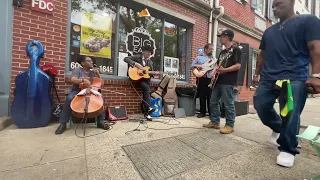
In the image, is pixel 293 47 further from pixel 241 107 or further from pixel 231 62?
pixel 241 107

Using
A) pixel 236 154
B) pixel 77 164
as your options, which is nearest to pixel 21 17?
pixel 77 164

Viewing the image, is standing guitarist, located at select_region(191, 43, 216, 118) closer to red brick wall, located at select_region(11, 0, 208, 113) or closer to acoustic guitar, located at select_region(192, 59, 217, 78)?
acoustic guitar, located at select_region(192, 59, 217, 78)

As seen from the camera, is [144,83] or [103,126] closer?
[103,126]

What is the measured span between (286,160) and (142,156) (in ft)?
4.83

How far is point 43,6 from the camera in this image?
332 cm

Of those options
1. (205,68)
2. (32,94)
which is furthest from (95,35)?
(205,68)

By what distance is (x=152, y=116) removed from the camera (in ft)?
13.8

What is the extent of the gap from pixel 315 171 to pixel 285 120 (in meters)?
0.54

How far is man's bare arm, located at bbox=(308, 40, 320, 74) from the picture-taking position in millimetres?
1819

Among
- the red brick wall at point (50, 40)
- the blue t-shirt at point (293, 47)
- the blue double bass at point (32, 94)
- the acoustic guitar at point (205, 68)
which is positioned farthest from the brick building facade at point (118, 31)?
the blue t-shirt at point (293, 47)

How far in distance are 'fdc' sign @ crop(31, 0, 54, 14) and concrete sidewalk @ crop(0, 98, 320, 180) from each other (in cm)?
200

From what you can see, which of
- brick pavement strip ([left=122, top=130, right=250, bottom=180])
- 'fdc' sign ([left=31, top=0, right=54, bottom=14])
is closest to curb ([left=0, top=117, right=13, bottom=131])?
'fdc' sign ([left=31, top=0, right=54, bottom=14])

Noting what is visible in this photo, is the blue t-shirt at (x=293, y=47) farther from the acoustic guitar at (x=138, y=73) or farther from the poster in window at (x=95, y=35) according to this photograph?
the poster in window at (x=95, y=35)

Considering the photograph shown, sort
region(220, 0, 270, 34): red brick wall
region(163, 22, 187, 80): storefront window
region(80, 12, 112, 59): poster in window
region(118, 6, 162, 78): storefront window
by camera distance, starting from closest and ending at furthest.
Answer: region(80, 12, 112, 59): poster in window < region(118, 6, 162, 78): storefront window < region(163, 22, 187, 80): storefront window < region(220, 0, 270, 34): red brick wall
